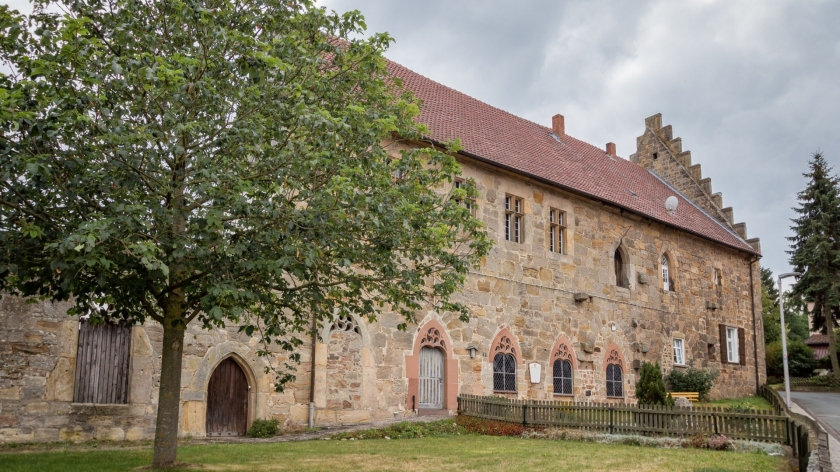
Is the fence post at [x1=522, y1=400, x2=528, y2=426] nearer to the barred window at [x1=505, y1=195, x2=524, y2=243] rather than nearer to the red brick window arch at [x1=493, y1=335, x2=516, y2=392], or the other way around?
the red brick window arch at [x1=493, y1=335, x2=516, y2=392]

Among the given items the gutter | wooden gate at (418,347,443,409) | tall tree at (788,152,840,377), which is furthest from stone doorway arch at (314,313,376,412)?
tall tree at (788,152,840,377)

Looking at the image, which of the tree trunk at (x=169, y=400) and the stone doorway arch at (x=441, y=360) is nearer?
the tree trunk at (x=169, y=400)

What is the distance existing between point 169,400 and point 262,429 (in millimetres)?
5840

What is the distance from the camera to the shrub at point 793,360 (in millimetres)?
44844

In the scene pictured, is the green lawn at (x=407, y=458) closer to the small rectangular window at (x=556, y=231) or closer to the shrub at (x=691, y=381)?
the small rectangular window at (x=556, y=231)

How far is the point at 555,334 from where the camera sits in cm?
2219

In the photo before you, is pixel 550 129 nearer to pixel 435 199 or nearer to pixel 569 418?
pixel 569 418

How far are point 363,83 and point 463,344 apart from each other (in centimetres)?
1011

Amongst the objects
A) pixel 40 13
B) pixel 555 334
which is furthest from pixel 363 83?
pixel 555 334

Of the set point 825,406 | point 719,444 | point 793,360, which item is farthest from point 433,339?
point 793,360

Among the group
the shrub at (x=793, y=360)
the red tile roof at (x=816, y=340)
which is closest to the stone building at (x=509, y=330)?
the shrub at (x=793, y=360)

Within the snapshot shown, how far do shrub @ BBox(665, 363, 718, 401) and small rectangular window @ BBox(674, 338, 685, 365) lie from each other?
84 cm

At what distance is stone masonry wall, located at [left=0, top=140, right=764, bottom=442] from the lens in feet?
44.8

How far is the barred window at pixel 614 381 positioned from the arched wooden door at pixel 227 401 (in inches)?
493
